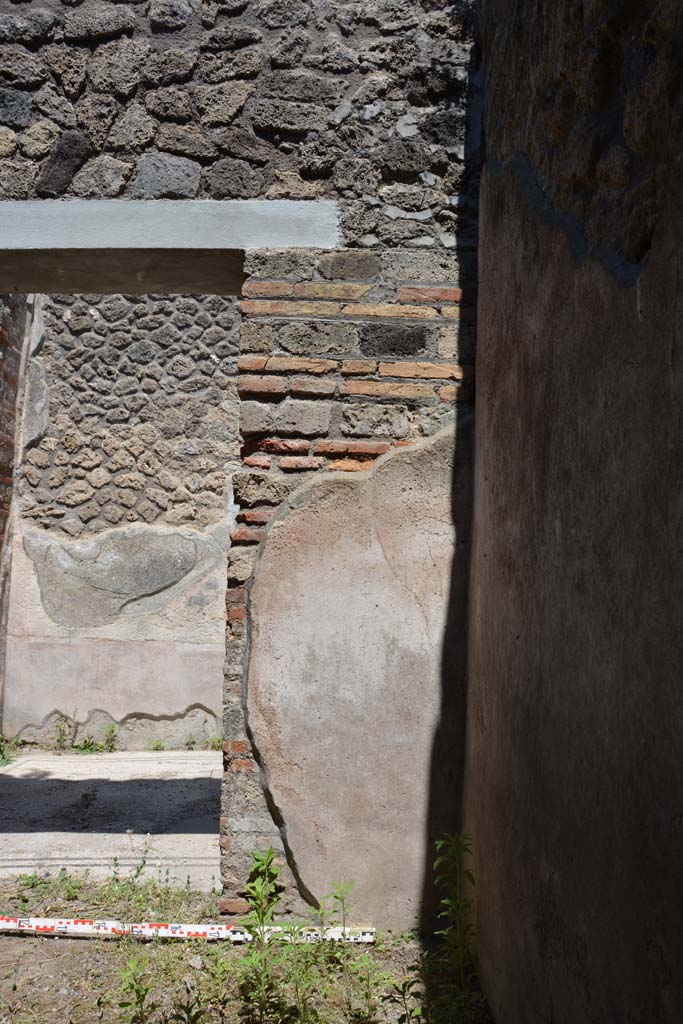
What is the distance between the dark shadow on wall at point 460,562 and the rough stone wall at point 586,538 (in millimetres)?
386

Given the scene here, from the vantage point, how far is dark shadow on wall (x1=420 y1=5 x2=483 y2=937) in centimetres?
286

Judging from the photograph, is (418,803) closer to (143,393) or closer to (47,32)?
(47,32)

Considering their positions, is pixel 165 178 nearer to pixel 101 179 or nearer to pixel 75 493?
pixel 101 179

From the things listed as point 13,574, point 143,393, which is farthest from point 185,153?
point 13,574

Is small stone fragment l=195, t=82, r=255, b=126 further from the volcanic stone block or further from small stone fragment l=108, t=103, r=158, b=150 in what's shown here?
the volcanic stone block

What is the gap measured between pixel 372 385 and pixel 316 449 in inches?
12.0

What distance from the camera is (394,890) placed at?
9.30 ft

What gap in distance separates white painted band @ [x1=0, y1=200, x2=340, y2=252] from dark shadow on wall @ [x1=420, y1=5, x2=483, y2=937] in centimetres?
50

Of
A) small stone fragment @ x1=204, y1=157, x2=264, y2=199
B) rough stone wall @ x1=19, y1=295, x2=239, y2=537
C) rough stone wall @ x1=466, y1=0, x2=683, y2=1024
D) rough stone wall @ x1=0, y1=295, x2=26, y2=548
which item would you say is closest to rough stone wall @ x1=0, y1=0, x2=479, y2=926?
small stone fragment @ x1=204, y1=157, x2=264, y2=199

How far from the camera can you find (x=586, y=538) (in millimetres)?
1553

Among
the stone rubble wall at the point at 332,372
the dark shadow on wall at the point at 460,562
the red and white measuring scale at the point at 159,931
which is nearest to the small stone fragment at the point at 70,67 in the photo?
the stone rubble wall at the point at 332,372

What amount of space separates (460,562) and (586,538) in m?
1.42

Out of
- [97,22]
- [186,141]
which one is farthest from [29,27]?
[186,141]

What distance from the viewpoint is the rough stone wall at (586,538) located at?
1225 millimetres
